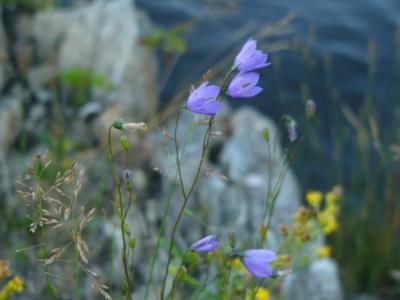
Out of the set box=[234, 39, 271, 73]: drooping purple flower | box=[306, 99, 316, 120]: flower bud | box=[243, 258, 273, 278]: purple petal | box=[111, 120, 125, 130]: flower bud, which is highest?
box=[234, 39, 271, 73]: drooping purple flower

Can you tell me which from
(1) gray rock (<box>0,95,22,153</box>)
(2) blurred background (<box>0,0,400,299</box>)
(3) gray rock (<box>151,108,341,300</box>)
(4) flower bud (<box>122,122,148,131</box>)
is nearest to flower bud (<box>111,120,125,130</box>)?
(4) flower bud (<box>122,122,148,131</box>)

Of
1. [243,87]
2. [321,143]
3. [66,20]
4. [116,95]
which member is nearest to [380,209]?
[321,143]

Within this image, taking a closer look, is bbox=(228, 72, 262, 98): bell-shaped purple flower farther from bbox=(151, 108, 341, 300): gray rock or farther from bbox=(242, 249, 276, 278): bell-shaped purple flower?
bbox=(151, 108, 341, 300): gray rock

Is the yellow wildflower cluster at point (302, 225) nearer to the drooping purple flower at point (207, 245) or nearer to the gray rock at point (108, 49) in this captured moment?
the drooping purple flower at point (207, 245)

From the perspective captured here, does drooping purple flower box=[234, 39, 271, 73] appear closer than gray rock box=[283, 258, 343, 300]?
Yes

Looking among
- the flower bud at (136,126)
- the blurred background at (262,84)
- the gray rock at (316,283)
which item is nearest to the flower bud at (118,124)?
the flower bud at (136,126)

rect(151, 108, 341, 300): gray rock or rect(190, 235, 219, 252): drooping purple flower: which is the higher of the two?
rect(190, 235, 219, 252): drooping purple flower
